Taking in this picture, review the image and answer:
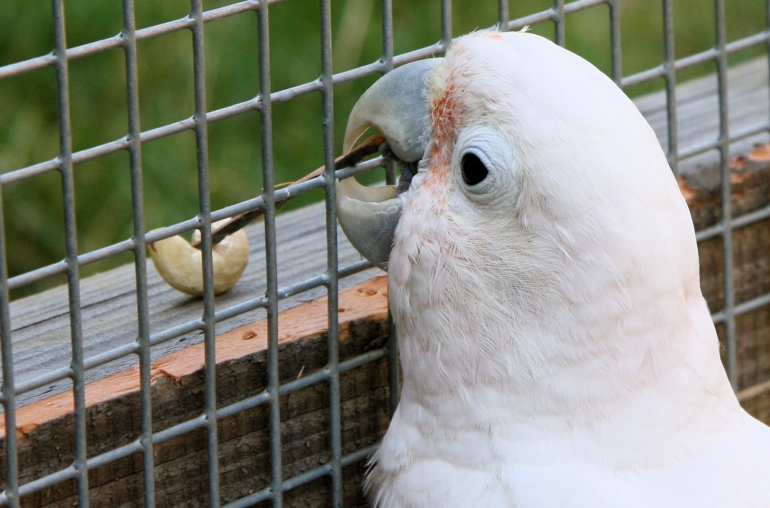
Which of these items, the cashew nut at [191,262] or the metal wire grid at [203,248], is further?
the cashew nut at [191,262]

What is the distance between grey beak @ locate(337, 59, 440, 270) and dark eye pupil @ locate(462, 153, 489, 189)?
9cm

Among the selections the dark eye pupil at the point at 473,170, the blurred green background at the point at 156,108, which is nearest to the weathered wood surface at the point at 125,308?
the dark eye pupil at the point at 473,170

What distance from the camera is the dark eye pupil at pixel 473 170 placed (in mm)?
1312

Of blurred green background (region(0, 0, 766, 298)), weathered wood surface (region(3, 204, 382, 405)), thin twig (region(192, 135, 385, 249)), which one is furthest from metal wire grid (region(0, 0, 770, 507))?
blurred green background (region(0, 0, 766, 298))

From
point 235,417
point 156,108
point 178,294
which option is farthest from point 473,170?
point 156,108

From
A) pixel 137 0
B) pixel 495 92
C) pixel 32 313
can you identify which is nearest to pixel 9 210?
pixel 137 0

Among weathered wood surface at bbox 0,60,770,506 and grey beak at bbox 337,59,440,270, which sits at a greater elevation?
grey beak at bbox 337,59,440,270

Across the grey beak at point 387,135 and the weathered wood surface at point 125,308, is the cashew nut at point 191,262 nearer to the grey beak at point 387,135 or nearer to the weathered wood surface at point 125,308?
the weathered wood surface at point 125,308

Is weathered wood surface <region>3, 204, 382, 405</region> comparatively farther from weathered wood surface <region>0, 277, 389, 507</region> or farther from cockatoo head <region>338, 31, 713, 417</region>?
cockatoo head <region>338, 31, 713, 417</region>

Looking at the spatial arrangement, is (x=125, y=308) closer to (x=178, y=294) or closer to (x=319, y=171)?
(x=178, y=294)

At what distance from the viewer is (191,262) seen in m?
1.59

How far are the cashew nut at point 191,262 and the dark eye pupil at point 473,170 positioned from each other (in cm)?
43

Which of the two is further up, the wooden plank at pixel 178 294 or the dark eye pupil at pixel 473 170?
the dark eye pupil at pixel 473 170

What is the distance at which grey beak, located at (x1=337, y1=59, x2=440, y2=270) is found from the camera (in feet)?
4.57
